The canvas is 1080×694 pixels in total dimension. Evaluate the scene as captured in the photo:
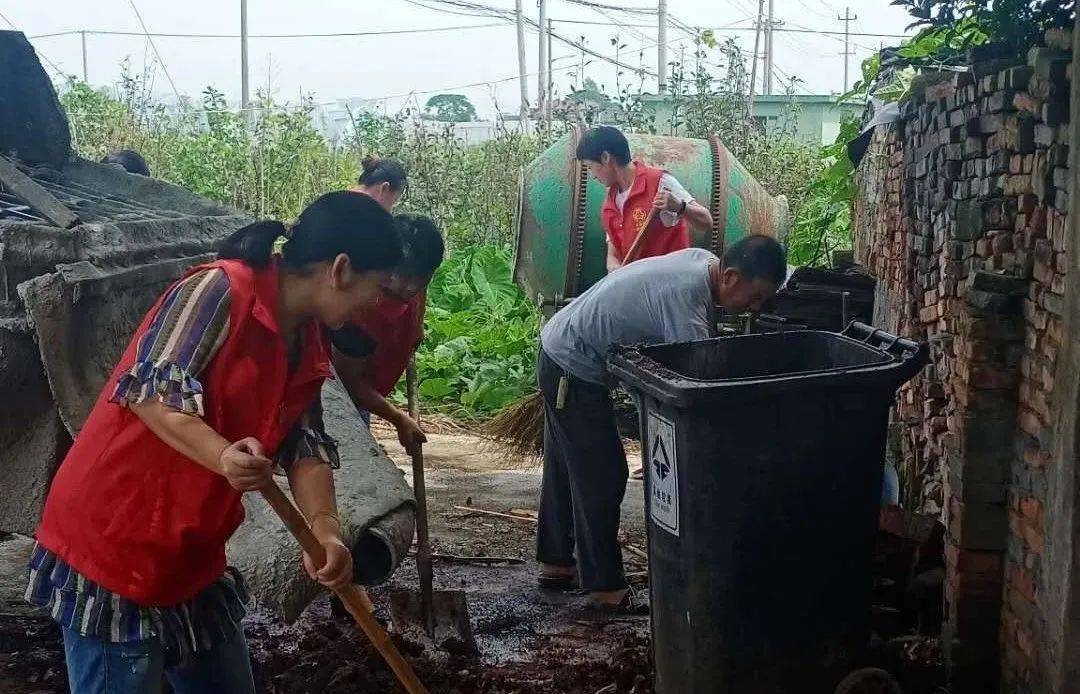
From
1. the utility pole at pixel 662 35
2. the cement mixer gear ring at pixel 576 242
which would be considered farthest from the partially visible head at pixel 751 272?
the utility pole at pixel 662 35

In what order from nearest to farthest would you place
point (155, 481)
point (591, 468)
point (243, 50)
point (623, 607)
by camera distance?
point (155, 481) < point (591, 468) < point (623, 607) < point (243, 50)

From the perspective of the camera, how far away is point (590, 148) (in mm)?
6059

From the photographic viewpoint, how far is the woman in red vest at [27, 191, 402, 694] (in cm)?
214

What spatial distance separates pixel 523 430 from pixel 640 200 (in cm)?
210

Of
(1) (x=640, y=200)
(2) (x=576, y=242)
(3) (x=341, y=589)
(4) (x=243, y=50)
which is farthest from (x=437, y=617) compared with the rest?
(4) (x=243, y=50)

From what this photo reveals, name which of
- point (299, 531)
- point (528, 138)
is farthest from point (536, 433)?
point (528, 138)

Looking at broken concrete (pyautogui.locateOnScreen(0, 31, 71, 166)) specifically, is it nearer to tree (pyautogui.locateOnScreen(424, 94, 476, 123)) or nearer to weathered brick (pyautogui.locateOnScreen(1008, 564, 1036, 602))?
weathered brick (pyautogui.locateOnScreen(1008, 564, 1036, 602))

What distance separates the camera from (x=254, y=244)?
2311 mm

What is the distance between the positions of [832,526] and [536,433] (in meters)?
4.31

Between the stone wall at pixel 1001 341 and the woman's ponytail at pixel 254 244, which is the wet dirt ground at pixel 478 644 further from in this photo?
the woman's ponytail at pixel 254 244

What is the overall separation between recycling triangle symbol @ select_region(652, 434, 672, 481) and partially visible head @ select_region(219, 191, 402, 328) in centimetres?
133

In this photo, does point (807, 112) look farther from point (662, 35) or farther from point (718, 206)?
point (718, 206)

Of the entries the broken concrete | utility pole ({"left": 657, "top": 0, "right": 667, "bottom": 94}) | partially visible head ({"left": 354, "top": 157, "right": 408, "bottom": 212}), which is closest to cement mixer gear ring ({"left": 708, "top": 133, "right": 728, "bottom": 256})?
partially visible head ({"left": 354, "top": 157, "right": 408, "bottom": 212})

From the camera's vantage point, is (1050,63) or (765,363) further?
(765,363)
